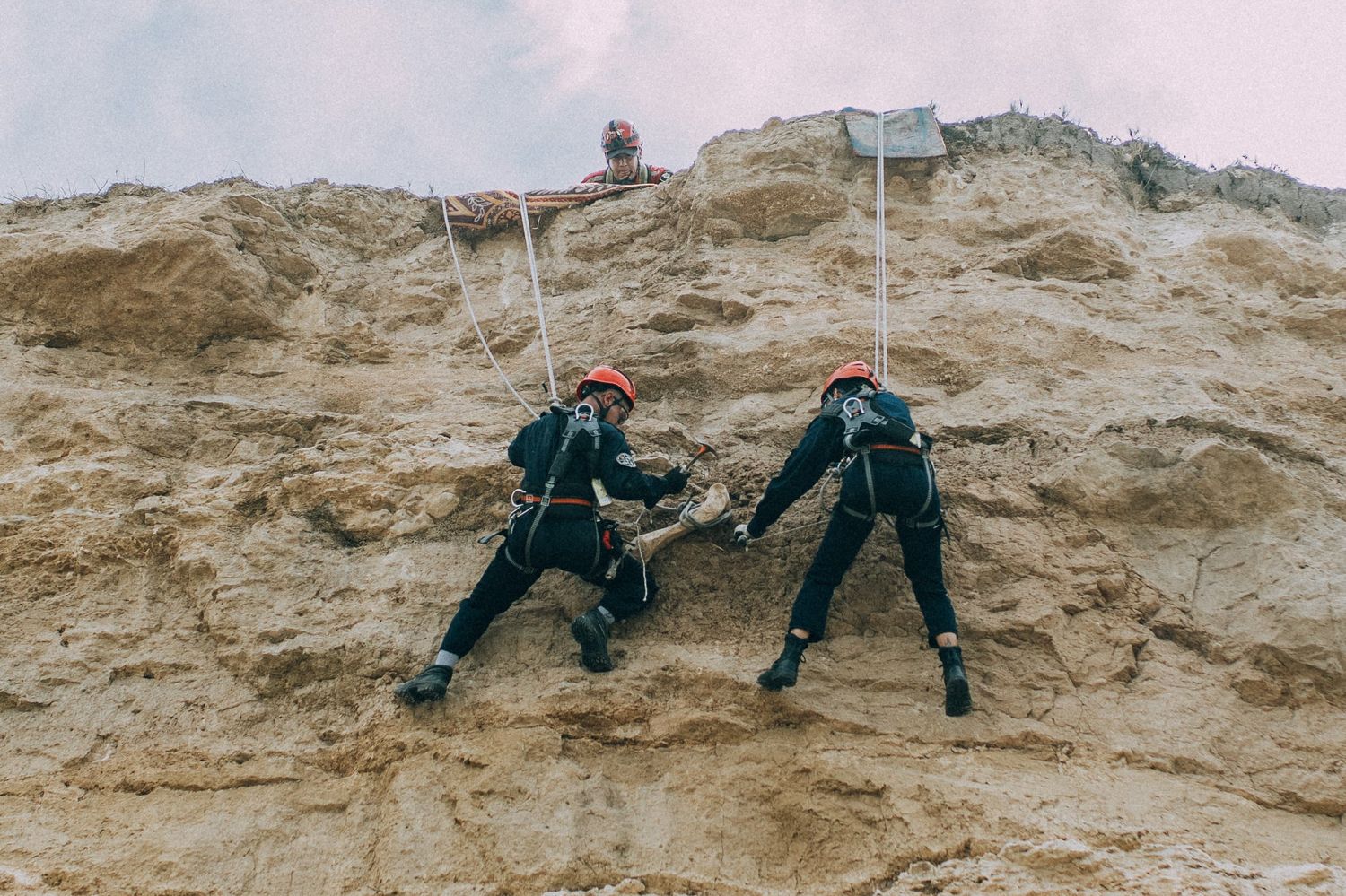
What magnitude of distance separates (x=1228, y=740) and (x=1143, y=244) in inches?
183

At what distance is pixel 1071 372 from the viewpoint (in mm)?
6156

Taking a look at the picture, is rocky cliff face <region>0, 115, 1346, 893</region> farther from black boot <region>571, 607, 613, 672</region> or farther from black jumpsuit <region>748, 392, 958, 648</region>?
black jumpsuit <region>748, 392, 958, 648</region>

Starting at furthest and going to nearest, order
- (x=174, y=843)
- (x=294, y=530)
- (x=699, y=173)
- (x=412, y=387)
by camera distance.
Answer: (x=699, y=173) → (x=412, y=387) → (x=294, y=530) → (x=174, y=843)

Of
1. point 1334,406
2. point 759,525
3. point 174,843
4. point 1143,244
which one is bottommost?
point 174,843

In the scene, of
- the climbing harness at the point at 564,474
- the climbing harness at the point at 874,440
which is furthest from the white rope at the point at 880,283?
the climbing harness at the point at 564,474

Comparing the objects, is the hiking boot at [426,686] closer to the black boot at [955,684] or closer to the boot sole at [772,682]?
the boot sole at [772,682]

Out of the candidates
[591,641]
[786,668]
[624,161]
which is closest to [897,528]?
[786,668]

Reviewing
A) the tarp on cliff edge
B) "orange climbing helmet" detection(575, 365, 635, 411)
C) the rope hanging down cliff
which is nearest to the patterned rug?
the rope hanging down cliff

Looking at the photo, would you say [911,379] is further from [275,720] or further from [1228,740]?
[275,720]

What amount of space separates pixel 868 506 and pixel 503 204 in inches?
220

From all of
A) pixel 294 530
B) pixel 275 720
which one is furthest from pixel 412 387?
pixel 275 720

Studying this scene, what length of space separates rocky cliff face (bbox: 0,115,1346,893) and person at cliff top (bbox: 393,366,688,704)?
0.70 ft

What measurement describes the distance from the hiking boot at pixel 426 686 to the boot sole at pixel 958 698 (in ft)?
7.70

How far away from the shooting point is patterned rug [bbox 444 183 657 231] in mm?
8703
